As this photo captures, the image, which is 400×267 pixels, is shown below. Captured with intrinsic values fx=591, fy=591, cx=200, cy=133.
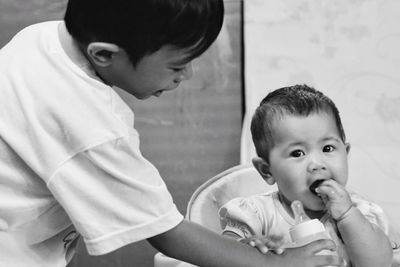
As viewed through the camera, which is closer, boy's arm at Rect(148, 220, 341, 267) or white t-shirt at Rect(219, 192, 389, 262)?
boy's arm at Rect(148, 220, 341, 267)

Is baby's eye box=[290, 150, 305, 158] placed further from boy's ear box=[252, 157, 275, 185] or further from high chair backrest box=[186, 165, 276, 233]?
high chair backrest box=[186, 165, 276, 233]

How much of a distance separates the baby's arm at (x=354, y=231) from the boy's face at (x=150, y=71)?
28 cm

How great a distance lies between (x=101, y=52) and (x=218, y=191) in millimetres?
491

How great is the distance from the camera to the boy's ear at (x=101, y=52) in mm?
713

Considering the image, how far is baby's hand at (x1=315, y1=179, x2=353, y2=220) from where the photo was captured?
0.86 meters

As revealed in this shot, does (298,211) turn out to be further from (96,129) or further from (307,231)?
(96,129)

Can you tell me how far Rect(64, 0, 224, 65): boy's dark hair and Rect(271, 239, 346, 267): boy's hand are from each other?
0.95 feet

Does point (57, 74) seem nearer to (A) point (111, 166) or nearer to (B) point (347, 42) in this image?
(A) point (111, 166)

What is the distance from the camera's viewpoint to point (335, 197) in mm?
861

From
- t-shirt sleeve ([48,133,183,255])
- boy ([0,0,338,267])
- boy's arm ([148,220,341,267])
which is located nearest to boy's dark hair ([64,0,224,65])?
boy ([0,0,338,267])

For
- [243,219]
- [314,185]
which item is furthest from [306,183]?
[243,219]

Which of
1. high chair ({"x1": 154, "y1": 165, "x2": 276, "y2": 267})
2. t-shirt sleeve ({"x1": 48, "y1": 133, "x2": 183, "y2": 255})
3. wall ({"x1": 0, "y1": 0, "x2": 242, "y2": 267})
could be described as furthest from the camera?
wall ({"x1": 0, "y1": 0, "x2": 242, "y2": 267})

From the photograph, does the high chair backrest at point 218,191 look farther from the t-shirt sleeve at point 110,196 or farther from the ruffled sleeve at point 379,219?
the t-shirt sleeve at point 110,196

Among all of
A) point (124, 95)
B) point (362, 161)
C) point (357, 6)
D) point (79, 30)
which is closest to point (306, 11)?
point (357, 6)
